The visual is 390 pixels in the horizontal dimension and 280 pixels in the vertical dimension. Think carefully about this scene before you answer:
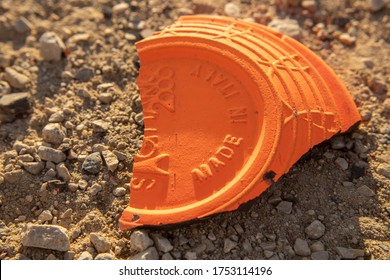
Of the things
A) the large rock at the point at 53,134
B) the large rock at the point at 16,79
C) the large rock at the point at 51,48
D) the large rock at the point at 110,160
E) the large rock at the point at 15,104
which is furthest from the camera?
the large rock at the point at 51,48

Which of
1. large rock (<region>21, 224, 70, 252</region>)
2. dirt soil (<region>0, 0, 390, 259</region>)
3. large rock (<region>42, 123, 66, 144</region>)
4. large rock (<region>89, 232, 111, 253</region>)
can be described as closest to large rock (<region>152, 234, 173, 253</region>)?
dirt soil (<region>0, 0, 390, 259</region>)

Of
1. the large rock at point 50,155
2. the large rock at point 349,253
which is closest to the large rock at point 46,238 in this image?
the large rock at point 50,155

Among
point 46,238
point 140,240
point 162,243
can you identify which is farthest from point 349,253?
point 46,238

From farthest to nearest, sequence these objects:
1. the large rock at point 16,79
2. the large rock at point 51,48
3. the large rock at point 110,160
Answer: the large rock at point 51,48, the large rock at point 16,79, the large rock at point 110,160

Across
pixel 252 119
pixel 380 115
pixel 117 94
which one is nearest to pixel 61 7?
pixel 117 94

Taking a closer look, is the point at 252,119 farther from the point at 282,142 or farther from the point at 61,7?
the point at 61,7

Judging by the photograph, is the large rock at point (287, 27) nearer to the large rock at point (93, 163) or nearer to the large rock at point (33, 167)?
the large rock at point (93, 163)

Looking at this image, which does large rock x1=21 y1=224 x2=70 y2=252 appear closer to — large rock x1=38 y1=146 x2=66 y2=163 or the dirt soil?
the dirt soil
